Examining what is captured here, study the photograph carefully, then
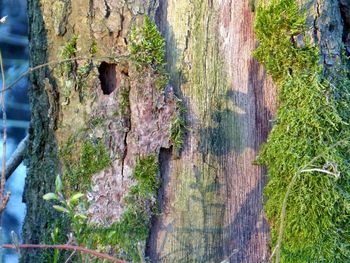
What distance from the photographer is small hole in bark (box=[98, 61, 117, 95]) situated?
1.90 meters

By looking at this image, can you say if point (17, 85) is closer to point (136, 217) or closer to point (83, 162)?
point (83, 162)

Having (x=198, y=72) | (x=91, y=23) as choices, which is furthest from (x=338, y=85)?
(x=91, y=23)

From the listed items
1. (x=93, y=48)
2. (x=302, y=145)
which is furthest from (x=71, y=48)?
(x=302, y=145)

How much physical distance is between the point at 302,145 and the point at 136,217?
482 mm

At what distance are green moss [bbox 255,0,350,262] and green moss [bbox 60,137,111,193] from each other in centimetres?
44

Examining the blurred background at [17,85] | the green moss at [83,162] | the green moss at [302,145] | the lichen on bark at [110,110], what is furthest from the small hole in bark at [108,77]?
the blurred background at [17,85]

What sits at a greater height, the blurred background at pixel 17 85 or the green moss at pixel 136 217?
the blurred background at pixel 17 85

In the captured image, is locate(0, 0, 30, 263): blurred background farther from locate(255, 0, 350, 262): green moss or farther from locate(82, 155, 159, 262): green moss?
locate(255, 0, 350, 262): green moss

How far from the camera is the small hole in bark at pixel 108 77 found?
74.9 inches

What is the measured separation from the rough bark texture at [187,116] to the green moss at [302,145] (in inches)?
2.0

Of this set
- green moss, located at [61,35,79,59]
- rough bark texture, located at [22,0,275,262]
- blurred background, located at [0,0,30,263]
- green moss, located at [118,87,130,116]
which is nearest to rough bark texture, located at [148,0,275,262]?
rough bark texture, located at [22,0,275,262]

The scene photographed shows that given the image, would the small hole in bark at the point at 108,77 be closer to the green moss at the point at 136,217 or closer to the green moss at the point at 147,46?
the green moss at the point at 147,46

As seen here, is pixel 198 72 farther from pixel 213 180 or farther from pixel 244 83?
pixel 213 180

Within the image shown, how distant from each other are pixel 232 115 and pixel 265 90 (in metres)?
0.12
